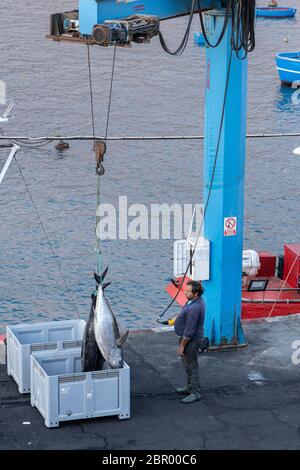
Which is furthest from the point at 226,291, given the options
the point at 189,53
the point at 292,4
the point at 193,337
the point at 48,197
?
the point at 292,4

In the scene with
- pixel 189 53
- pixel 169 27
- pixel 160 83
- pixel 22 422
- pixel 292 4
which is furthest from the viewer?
pixel 292 4

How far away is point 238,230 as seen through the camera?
46.7 ft

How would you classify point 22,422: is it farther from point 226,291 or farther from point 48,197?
point 48,197

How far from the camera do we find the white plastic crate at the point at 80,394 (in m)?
11.7

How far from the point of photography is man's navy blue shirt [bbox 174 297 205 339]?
12156 millimetres

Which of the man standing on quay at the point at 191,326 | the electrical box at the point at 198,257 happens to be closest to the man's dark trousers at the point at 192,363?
the man standing on quay at the point at 191,326

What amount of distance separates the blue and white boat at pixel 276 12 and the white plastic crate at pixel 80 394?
201 feet

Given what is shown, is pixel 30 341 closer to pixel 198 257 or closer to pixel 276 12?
pixel 198 257

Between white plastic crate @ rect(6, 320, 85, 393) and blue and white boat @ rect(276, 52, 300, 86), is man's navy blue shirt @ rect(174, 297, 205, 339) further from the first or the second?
blue and white boat @ rect(276, 52, 300, 86)

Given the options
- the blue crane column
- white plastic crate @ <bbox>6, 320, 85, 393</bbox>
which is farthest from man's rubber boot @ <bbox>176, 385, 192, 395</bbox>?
the blue crane column

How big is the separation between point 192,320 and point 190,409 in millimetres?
1194

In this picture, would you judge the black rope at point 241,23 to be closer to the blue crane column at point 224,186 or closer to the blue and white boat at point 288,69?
the blue crane column at point 224,186

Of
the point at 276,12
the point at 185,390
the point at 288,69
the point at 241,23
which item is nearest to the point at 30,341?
the point at 185,390
